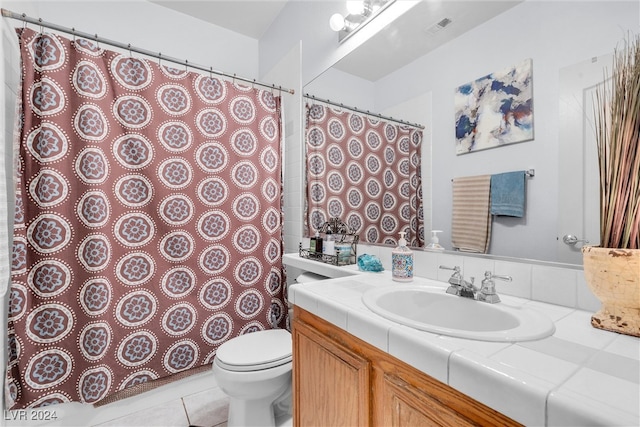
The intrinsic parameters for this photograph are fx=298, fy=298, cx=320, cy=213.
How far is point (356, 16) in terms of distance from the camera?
1.55 m

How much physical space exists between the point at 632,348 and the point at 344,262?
990 mm

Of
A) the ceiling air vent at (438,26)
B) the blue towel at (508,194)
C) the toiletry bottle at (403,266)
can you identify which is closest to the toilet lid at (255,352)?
the toiletry bottle at (403,266)

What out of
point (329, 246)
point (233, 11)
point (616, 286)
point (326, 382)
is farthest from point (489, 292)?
point (233, 11)

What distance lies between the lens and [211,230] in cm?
174

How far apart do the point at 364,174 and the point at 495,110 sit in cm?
71

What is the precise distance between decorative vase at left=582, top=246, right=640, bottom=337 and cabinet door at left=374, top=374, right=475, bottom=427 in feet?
1.33

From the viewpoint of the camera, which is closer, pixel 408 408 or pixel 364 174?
pixel 408 408

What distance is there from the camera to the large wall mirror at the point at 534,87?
787mm

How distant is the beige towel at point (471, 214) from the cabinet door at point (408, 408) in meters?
0.57

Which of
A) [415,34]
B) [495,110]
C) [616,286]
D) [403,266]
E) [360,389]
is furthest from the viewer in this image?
[415,34]

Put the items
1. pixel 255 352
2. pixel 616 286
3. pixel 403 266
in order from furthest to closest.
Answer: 1. pixel 255 352
2. pixel 403 266
3. pixel 616 286

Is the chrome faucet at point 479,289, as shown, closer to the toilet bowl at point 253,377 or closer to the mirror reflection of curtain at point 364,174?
the mirror reflection of curtain at point 364,174

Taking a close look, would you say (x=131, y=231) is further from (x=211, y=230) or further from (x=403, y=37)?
(x=403, y=37)

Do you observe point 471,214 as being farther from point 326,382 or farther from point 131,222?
point 131,222
